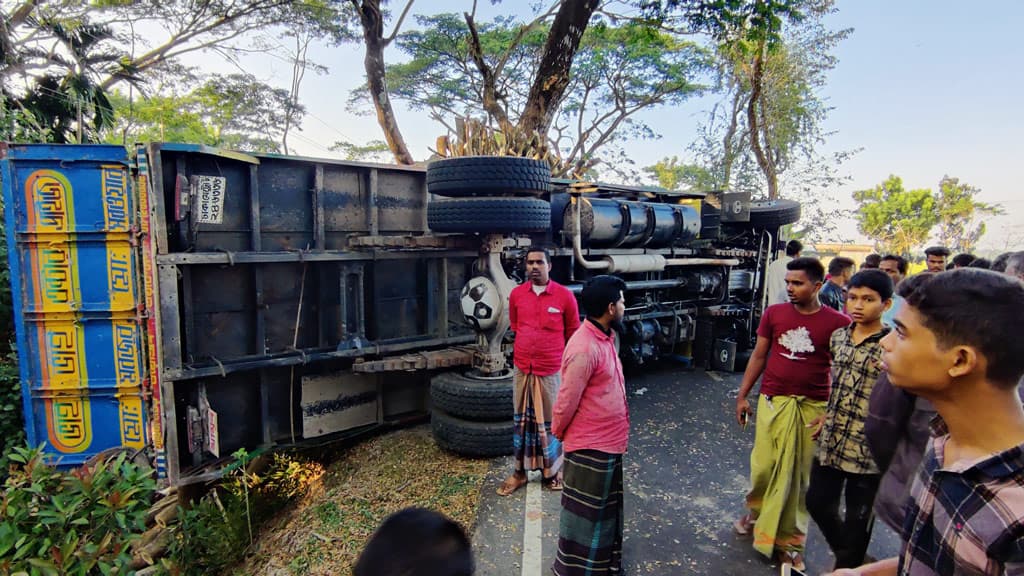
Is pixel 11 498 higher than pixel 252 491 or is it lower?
higher

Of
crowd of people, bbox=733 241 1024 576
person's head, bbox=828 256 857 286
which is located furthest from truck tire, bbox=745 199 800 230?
crowd of people, bbox=733 241 1024 576

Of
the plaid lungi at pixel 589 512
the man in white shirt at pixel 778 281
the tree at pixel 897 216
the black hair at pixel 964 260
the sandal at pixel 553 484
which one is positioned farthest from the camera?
the tree at pixel 897 216

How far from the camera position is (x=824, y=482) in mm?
2840

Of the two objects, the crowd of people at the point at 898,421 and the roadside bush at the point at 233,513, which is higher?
the crowd of people at the point at 898,421

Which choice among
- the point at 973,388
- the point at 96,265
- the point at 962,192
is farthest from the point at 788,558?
the point at 962,192

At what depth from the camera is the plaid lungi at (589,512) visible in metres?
2.66

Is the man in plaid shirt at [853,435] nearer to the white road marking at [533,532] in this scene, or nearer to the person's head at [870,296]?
the person's head at [870,296]

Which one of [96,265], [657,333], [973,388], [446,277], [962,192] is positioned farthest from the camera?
[962,192]

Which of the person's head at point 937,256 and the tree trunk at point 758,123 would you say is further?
the tree trunk at point 758,123

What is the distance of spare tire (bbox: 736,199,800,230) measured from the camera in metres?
8.17

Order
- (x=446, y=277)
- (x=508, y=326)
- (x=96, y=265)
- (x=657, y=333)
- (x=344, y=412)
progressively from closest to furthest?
(x=96, y=265) → (x=508, y=326) → (x=344, y=412) → (x=446, y=277) → (x=657, y=333)

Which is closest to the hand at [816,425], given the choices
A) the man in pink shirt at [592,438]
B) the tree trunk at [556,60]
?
the man in pink shirt at [592,438]

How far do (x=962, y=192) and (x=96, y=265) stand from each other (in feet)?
113

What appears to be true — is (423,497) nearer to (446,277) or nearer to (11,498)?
(446,277)
